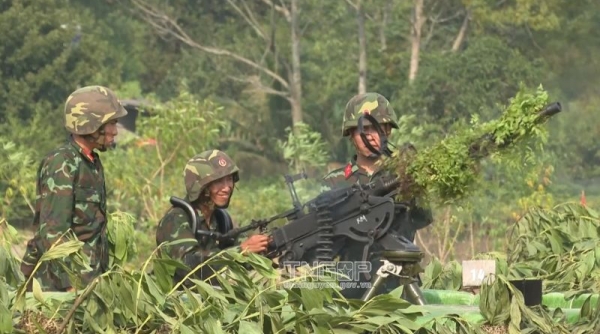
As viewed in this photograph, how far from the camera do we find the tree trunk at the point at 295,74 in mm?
30062

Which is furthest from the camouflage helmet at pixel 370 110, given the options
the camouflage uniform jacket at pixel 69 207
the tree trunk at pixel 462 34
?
the tree trunk at pixel 462 34

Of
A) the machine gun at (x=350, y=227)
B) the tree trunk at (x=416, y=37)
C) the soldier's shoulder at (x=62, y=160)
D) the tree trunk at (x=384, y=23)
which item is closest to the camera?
the machine gun at (x=350, y=227)

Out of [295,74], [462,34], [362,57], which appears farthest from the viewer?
[295,74]

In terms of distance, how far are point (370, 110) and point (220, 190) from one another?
895 millimetres

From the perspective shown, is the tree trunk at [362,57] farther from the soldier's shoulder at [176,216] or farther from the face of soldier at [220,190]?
the soldier's shoulder at [176,216]

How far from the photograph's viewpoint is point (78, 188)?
611 cm

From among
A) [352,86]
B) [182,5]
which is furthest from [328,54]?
[182,5]

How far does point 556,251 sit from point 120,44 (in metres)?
27.0

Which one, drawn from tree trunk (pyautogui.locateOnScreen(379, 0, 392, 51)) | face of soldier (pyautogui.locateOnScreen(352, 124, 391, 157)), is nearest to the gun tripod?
face of soldier (pyautogui.locateOnScreen(352, 124, 391, 157))

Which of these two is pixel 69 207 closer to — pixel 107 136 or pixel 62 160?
pixel 62 160

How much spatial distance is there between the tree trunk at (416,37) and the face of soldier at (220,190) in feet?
65.7

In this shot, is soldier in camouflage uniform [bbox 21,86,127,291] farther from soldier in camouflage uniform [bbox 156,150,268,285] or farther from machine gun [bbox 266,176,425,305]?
machine gun [bbox 266,176,425,305]

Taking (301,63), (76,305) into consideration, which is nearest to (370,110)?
(76,305)

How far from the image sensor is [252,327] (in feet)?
14.8
